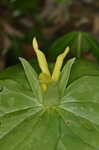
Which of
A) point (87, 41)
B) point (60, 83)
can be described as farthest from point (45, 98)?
point (87, 41)

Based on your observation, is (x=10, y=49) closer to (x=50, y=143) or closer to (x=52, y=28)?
(x=52, y=28)

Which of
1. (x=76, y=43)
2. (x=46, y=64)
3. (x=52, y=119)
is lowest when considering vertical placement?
(x=52, y=119)

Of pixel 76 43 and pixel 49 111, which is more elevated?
pixel 76 43

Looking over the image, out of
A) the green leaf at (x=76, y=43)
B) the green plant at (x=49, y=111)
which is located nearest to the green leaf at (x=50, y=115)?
the green plant at (x=49, y=111)

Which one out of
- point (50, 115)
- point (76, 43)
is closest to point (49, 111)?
point (50, 115)

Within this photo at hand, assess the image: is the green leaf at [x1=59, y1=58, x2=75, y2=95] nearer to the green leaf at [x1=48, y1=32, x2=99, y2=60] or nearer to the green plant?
the green plant

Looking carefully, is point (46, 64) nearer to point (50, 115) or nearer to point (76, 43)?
point (50, 115)

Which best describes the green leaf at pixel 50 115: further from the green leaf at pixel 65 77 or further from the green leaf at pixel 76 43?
the green leaf at pixel 76 43
